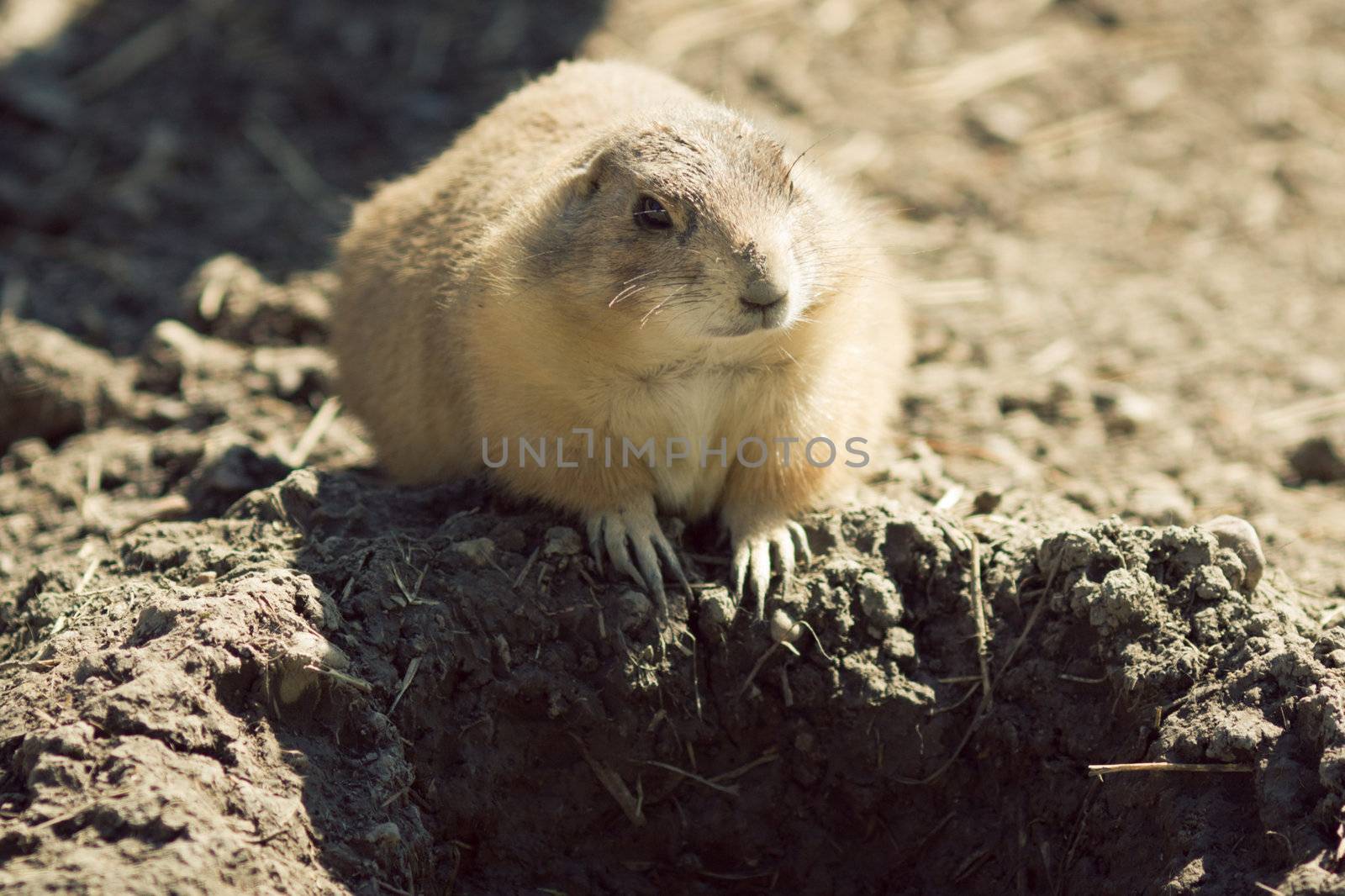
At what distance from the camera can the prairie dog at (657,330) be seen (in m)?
4.15

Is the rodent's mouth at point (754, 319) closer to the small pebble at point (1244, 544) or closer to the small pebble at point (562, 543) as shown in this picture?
the small pebble at point (562, 543)

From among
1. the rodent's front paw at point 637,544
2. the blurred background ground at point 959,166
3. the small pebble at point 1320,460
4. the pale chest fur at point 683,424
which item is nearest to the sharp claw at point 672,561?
the rodent's front paw at point 637,544

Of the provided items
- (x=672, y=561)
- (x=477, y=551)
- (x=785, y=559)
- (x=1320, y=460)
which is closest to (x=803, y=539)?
(x=785, y=559)

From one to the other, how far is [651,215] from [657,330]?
0.37 meters

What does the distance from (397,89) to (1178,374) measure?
5.27 metres

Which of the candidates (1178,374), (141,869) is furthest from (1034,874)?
(1178,374)

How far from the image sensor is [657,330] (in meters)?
4.20

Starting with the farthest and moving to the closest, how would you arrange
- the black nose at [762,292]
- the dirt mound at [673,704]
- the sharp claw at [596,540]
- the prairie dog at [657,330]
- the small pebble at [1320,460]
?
the small pebble at [1320,460]
the sharp claw at [596,540]
the prairie dog at [657,330]
the black nose at [762,292]
the dirt mound at [673,704]

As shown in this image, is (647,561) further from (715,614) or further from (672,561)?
(715,614)

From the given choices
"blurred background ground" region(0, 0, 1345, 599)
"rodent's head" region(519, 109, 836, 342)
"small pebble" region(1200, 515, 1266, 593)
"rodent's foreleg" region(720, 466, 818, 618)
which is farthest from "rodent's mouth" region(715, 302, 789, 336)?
"blurred background ground" region(0, 0, 1345, 599)

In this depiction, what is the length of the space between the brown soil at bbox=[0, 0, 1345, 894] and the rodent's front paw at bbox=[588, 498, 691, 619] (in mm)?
93

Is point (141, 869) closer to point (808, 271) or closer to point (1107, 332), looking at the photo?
point (808, 271)

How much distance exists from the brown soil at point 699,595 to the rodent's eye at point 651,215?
1.14 m

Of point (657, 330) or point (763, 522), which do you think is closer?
point (657, 330)
